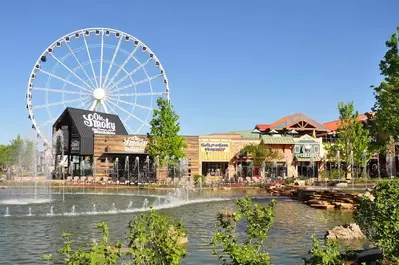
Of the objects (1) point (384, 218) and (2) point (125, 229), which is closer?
(1) point (384, 218)

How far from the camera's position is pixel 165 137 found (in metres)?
55.3

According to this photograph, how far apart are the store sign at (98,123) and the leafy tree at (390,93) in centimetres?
4066

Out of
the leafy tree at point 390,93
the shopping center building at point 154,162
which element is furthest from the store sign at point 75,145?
the leafy tree at point 390,93

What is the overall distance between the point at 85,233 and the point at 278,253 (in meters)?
7.00

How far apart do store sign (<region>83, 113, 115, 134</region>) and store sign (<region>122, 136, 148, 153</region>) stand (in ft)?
13.9

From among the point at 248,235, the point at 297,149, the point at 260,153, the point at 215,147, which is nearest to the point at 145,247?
the point at 248,235

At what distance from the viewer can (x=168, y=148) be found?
54500mm

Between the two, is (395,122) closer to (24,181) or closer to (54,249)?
(54,249)

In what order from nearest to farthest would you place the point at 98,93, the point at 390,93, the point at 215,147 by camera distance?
the point at 390,93, the point at 215,147, the point at 98,93

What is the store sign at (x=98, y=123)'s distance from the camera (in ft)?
202

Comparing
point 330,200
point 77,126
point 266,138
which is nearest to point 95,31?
point 77,126

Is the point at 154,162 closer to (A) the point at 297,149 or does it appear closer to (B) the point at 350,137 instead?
(A) the point at 297,149

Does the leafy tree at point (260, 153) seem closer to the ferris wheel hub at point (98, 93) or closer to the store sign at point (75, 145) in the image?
the ferris wheel hub at point (98, 93)

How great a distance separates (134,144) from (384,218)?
5340 centimetres
